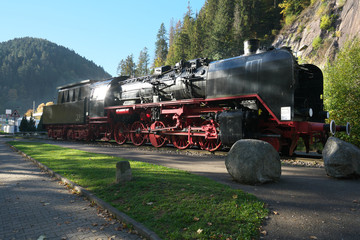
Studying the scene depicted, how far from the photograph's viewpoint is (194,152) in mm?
11625

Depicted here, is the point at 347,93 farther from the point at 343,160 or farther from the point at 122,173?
the point at 122,173

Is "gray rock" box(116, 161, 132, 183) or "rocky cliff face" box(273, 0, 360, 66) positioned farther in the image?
"rocky cliff face" box(273, 0, 360, 66)

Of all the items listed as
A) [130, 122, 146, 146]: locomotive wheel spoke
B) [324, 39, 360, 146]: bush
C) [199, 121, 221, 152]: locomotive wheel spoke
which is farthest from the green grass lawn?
[324, 39, 360, 146]: bush

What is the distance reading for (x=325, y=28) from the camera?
108ft

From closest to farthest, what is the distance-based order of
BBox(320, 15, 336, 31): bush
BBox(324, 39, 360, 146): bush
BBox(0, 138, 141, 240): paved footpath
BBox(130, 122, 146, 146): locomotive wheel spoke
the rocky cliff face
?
1. BBox(0, 138, 141, 240): paved footpath
2. BBox(324, 39, 360, 146): bush
3. BBox(130, 122, 146, 146): locomotive wheel spoke
4. the rocky cliff face
5. BBox(320, 15, 336, 31): bush

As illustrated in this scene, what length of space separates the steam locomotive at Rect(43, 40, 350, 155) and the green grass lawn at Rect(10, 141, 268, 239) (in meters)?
4.37

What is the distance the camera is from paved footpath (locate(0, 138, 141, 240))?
383 centimetres

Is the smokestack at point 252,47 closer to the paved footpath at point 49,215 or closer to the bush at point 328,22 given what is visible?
the paved footpath at point 49,215

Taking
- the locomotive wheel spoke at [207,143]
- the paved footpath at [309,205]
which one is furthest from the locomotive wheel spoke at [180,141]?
the paved footpath at [309,205]

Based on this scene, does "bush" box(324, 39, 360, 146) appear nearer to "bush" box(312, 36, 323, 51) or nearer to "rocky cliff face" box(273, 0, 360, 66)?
"rocky cliff face" box(273, 0, 360, 66)

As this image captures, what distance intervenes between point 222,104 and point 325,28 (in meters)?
31.2

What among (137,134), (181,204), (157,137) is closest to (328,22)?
(157,137)

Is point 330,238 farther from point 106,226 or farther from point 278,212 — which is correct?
point 106,226

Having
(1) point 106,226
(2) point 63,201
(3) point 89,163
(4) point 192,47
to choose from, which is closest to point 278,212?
(1) point 106,226
